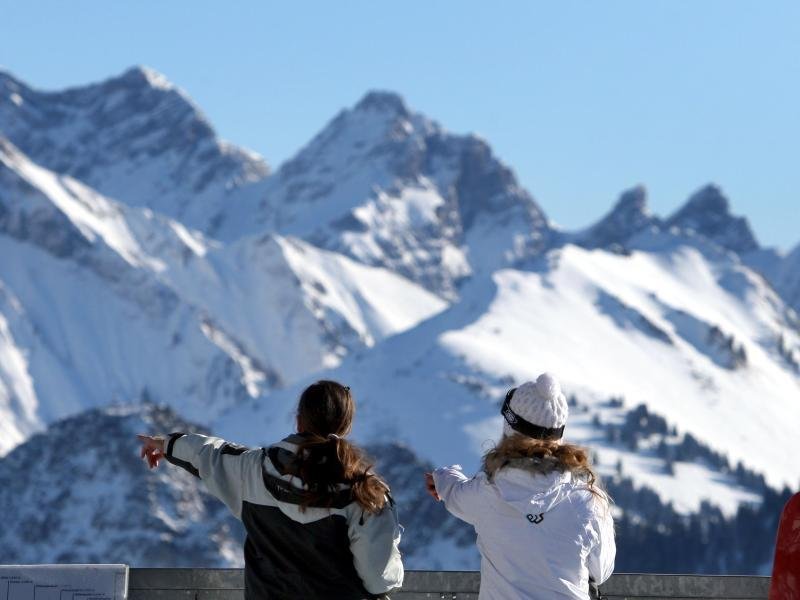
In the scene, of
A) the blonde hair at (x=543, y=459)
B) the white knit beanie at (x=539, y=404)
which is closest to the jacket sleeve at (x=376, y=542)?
the blonde hair at (x=543, y=459)

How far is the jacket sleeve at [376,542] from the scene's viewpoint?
36.2 ft

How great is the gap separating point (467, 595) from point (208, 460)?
2873 millimetres

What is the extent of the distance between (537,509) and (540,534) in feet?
0.55

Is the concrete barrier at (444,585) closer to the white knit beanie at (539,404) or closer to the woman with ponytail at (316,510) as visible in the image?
the woman with ponytail at (316,510)

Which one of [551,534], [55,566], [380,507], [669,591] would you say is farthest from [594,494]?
[55,566]

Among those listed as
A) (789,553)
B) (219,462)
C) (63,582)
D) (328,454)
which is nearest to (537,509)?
(328,454)

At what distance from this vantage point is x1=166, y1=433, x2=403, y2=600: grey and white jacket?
1105 centimetres

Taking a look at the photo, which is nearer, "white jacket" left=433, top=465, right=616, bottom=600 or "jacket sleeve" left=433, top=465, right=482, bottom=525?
"white jacket" left=433, top=465, right=616, bottom=600

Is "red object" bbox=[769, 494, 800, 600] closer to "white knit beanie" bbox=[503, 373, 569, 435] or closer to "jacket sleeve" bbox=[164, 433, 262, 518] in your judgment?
"white knit beanie" bbox=[503, 373, 569, 435]

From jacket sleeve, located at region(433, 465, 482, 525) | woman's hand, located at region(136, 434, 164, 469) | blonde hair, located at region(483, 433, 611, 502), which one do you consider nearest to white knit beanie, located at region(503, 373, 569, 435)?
blonde hair, located at region(483, 433, 611, 502)

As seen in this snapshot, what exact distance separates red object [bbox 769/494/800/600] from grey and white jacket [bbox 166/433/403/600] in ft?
8.36

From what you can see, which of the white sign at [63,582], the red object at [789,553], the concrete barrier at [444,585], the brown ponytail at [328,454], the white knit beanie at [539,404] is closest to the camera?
the red object at [789,553]

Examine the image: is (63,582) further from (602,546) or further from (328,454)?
(602,546)

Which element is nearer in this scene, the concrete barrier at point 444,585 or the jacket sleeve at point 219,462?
the jacket sleeve at point 219,462
